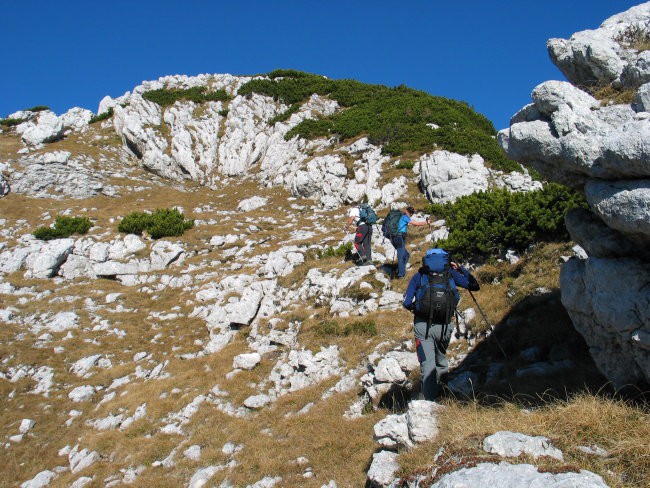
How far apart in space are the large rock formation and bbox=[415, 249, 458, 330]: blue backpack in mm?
1841

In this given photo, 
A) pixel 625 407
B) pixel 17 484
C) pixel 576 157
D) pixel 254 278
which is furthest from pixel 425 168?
pixel 17 484

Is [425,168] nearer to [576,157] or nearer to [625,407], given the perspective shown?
[576,157]

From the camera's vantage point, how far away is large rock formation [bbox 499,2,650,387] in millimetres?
5238

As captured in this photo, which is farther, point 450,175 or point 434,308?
point 450,175

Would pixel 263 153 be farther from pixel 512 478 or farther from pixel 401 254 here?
pixel 512 478

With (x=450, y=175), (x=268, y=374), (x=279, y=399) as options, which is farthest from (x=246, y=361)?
(x=450, y=175)

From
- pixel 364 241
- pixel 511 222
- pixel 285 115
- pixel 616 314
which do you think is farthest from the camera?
pixel 285 115

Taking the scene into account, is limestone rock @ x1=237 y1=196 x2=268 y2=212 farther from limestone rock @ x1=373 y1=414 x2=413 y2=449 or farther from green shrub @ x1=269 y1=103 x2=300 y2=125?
limestone rock @ x1=373 y1=414 x2=413 y2=449

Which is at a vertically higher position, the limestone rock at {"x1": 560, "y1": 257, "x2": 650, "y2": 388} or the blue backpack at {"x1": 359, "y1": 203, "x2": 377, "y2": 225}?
the blue backpack at {"x1": 359, "y1": 203, "x2": 377, "y2": 225}

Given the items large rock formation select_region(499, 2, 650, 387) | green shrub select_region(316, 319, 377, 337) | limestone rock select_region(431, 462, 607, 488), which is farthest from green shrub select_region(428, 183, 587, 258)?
limestone rock select_region(431, 462, 607, 488)

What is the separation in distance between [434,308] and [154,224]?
2051 cm

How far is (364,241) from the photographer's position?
15781mm

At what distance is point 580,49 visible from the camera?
23.9 feet

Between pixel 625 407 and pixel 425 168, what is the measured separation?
19.6 metres
